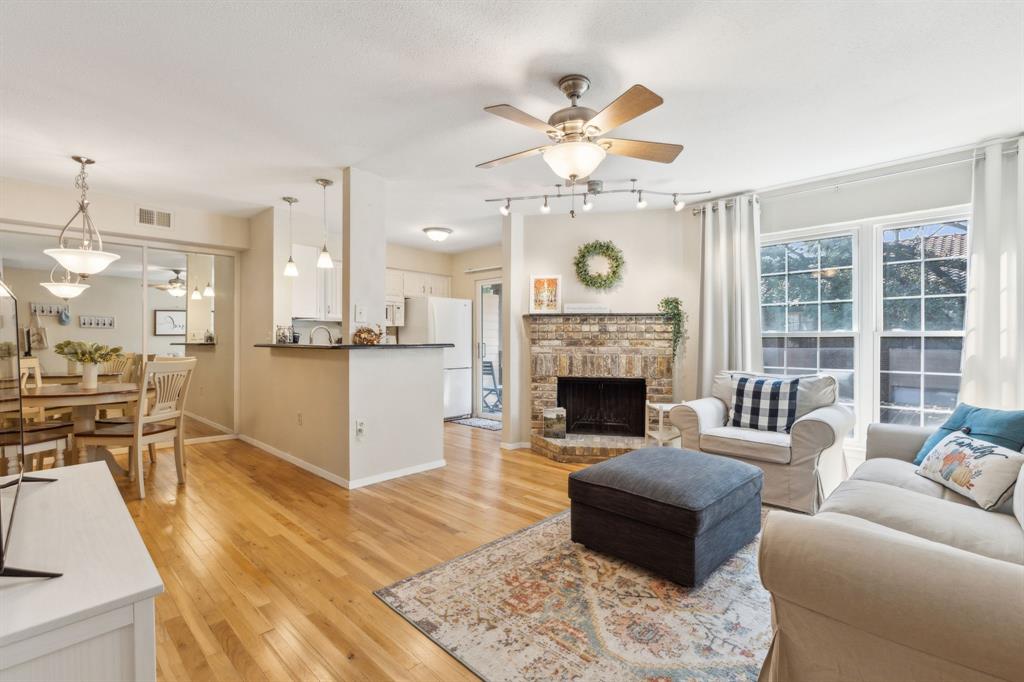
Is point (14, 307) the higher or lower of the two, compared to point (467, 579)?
higher

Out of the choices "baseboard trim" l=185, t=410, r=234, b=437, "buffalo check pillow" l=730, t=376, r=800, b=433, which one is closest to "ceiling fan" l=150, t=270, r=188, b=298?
"baseboard trim" l=185, t=410, r=234, b=437

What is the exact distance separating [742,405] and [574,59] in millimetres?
2797

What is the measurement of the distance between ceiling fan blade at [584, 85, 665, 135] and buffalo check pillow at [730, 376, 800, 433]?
7.87ft

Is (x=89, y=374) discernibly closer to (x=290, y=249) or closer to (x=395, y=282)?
(x=290, y=249)

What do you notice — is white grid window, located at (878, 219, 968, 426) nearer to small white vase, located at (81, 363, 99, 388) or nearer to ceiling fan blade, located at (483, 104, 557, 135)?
ceiling fan blade, located at (483, 104, 557, 135)

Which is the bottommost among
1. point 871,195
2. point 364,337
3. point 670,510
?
point 670,510

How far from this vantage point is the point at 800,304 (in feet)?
14.0

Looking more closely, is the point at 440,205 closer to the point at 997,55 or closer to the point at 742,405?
the point at 742,405

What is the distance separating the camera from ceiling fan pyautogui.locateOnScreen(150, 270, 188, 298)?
4.96 metres

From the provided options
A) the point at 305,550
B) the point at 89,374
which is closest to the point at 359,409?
the point at 305,550

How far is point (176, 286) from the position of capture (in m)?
5.04

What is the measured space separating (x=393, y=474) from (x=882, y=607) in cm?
339

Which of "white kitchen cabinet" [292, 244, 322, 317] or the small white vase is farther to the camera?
"white kitchen cabinet" [292, 244, 322, 317]

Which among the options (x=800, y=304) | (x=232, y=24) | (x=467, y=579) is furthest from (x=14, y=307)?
(x=800, y=304)
